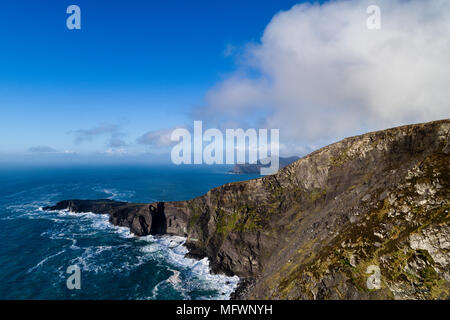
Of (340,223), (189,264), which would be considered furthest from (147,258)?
(340,223)

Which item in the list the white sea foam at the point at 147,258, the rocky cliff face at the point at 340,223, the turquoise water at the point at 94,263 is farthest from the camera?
the white sea foam at the point at 147,258

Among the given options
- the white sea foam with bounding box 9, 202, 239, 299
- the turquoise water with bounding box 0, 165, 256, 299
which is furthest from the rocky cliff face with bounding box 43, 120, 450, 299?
the turquoise water with bounding box 0, 165, 256, 299

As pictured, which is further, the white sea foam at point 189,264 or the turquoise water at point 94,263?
the white sea foam at point 189,264

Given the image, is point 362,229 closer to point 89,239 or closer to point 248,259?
point 248,259

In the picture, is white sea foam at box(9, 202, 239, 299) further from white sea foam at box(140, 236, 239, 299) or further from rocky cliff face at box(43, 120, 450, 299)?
rocky cliff face at box(43, 120, 450, 299)

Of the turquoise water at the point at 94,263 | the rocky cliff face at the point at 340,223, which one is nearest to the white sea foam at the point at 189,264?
the turquoise water at the point at 94,263

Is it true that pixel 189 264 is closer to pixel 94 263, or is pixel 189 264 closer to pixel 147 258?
pixel 147 258

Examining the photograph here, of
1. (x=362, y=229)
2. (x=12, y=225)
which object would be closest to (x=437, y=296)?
(x=362, y=229)

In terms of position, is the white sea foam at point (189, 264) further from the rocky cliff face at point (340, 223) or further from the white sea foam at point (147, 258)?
the rocky cliff face at point (340, 223)
